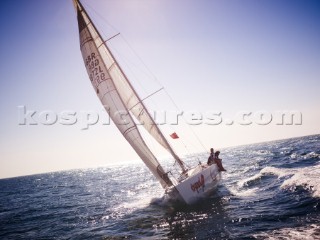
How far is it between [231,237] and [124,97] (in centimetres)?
981

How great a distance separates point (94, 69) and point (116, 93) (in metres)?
2.08

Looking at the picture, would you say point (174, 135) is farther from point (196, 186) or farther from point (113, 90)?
point (113, 90)

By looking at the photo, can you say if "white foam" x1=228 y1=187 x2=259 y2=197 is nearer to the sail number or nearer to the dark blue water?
the dark blue water

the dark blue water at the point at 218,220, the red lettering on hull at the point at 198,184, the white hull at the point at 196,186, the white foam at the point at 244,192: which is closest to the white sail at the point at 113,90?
the white hull at the point at 196,186

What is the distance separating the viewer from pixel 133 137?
13828mm

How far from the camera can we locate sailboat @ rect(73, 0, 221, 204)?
45.0ft

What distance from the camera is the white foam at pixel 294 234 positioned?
7.82 m

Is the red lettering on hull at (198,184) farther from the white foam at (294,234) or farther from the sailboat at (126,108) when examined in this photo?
the white foam at (294,234)

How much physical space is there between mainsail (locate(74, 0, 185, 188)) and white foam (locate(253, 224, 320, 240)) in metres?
5.92

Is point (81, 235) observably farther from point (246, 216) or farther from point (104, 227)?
point (246, 216)

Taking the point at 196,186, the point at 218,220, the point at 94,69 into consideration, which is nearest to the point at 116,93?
the point at 94,69

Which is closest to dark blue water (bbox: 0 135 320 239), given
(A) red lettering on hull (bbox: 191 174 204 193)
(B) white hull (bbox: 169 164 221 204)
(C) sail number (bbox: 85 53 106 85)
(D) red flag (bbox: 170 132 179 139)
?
(B) white hull (bbox: 169 164 221 204)

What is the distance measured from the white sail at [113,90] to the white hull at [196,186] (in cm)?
92

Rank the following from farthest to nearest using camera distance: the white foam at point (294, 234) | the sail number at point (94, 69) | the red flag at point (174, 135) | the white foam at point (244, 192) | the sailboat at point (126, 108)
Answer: the white foam at point (244, 192), the red flag at point (174, 135), the sail number at point (94, 69), the sailboat at point (126, 108), the white foam at point (294, 234)
